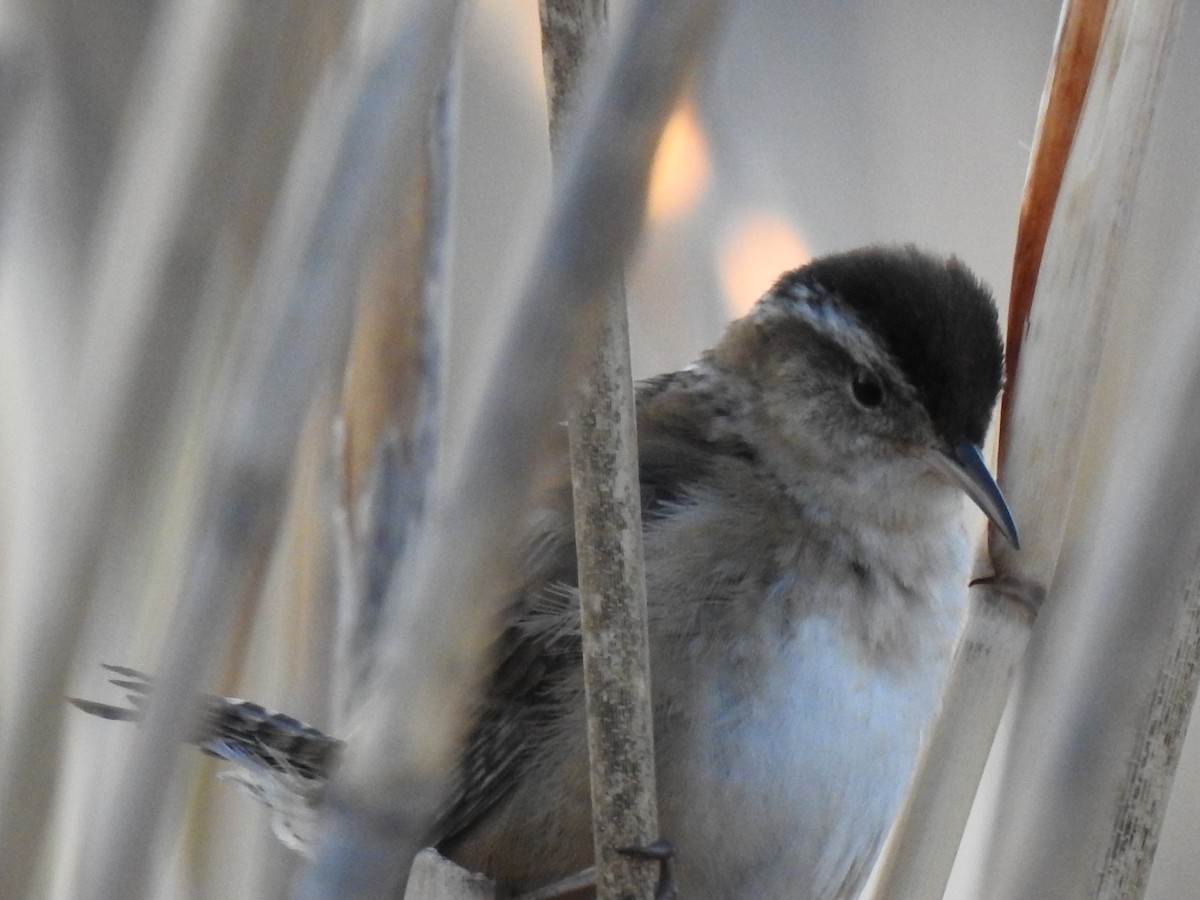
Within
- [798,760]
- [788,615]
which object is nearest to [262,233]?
[788,615]

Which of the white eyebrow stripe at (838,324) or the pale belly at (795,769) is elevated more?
the white eyebrow stripe at (838,324)

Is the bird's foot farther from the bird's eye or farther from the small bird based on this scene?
the bird's eye

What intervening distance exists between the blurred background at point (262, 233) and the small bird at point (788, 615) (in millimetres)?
251

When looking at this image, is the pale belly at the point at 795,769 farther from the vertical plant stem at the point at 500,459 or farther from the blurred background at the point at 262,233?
the vertical plant stem at the point at 500,459

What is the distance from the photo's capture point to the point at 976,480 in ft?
5.66

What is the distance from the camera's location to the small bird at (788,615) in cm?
174

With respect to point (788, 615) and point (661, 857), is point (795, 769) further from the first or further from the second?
point (661, 857)

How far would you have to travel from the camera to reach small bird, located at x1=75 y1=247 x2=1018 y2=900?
68.5 inches

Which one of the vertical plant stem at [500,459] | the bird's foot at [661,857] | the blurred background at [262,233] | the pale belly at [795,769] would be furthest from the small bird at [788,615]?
the vertical plant stem at [500,459]

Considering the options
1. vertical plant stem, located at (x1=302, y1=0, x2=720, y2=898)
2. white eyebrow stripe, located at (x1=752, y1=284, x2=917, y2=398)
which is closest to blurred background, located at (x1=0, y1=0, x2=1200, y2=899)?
vertical plant stem, located at (x1=302, y1=0, x2=720, y2=898)

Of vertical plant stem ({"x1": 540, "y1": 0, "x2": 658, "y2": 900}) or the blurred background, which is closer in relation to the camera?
vertical plant stem ({"x1": 540, "y1": 0, "x2": 658, "y2": 900})

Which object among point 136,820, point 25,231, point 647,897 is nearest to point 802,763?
point 647,897

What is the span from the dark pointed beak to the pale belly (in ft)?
0.81

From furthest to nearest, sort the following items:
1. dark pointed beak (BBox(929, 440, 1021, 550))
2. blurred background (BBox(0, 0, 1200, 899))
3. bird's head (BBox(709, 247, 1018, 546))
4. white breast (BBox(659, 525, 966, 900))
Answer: bird's head (BBox(709, 247, 1018, 546)), white breast (BBox(659, 525, 966, 900)), dark pointed beak (BBox(929, 440, 1021, 550)), blurred background (BBox(0, 0, 1200, 899))
